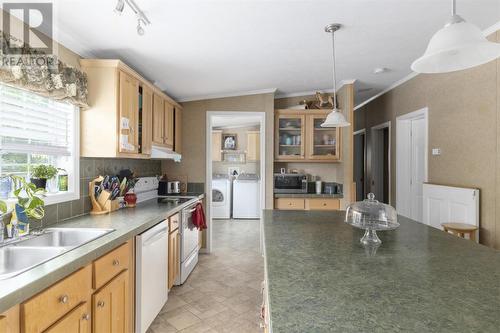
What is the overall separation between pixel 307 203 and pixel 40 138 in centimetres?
324

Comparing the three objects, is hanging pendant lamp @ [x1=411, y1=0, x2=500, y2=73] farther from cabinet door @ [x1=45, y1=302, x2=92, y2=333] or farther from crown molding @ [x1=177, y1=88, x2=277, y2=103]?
crown molding @ [x1=177, y1=88, x2=277, y2=103]

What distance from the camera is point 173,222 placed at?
2715 millimetres

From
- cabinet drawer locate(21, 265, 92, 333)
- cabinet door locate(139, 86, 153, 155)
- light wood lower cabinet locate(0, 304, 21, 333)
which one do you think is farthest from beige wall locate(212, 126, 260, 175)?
light wood lower cabinet locate(0, 304, 21, 333)

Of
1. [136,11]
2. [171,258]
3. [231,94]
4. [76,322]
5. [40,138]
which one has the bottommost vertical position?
[171,258]

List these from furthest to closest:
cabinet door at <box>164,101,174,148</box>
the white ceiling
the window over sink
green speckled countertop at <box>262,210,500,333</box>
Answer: cabinet door at <box>164,101,174,148</box>, the white ceiling, the window over sink, green speckled countertop at <box>262,210,500,333</box>

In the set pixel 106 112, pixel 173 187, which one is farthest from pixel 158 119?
pixel 173 187

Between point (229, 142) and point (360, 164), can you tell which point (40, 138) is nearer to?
point (229, 142)

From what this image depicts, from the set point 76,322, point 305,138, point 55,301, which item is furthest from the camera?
point 305,138

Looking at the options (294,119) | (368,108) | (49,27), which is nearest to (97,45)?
(49,27)

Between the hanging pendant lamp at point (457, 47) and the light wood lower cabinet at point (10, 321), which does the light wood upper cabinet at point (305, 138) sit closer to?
the hanging pendant lamp at point (457, 47)

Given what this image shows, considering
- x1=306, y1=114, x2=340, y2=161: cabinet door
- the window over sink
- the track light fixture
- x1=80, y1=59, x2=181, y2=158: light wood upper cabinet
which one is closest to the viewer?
the track light fixture

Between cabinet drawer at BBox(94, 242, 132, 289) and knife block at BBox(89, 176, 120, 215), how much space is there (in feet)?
2.23

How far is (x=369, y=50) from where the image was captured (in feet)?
8.96

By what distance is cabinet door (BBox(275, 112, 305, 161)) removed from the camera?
425 cm
